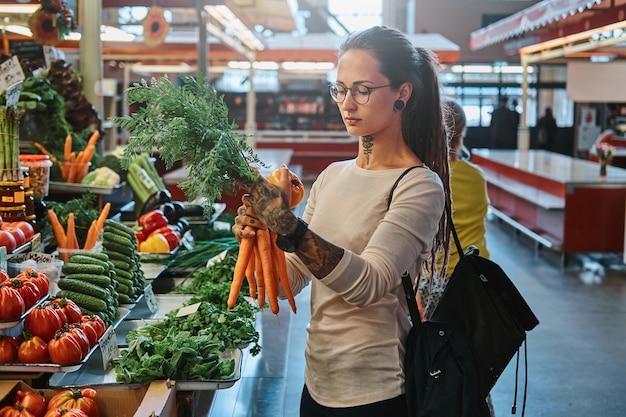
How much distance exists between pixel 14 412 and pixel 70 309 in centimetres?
50

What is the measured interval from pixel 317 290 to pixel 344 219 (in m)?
0.21

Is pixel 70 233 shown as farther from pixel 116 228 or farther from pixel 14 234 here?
pixel 14 234

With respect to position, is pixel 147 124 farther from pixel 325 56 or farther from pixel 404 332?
pixel 325 56

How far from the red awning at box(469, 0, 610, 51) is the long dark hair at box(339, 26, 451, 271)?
25.5ft

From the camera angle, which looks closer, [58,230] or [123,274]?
[123,274]

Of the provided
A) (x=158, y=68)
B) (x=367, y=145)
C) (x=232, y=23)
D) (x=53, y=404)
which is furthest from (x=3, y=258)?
(x=158, y=68)

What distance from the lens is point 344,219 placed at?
2.19m

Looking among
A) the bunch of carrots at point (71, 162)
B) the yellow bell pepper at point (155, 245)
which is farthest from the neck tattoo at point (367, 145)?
the bunch of carrots at point (71, 162)

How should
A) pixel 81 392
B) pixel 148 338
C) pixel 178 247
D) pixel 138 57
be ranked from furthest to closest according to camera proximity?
pixel 138 57
pixel 178 247
pixel 148 338
pixel 81 392

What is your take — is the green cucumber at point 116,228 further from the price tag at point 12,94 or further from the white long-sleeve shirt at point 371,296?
the white long-sleeve shirt at point 371,296

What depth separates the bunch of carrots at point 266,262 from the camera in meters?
2.23

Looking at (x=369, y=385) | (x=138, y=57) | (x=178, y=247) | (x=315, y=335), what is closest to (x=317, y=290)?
(x=315, y=335)

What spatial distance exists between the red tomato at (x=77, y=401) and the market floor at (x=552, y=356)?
3.65 ft

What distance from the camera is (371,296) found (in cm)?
199
